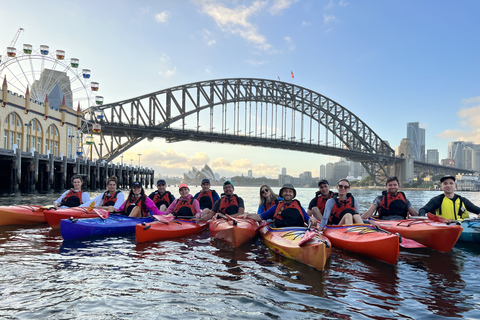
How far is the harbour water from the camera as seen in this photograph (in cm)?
386

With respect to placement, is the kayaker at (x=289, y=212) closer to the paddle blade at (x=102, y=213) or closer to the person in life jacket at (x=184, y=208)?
the person in life jacket at (x=184, y=208)

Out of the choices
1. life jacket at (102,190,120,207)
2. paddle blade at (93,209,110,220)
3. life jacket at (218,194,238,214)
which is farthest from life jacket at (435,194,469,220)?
life jacket at (102,190,120,207)

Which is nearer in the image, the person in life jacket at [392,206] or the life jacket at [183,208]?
the person in life jacket at [392,206]

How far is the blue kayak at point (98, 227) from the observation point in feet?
24.3

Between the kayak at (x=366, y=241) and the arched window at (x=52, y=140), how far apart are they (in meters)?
34.6

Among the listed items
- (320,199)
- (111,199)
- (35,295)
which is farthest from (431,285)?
(111,199)

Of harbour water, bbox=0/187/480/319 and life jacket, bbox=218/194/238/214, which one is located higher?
Answer: life jacket, bbox=218/194/238/214

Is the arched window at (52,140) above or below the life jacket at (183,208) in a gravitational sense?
above

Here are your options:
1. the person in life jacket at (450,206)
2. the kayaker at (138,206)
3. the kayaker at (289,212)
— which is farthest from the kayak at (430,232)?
the kayaker at (138,206)

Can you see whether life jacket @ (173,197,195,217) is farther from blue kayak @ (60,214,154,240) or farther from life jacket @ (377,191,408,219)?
life jacket @ (377,191,408,219)

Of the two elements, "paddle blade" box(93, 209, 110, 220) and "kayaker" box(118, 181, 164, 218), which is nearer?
"paddle blade" box(93, 209, 110, 220)

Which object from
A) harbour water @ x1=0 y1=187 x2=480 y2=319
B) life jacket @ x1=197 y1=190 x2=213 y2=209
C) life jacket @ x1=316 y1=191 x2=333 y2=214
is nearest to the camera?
harbour water @ x1=0 y1=187 x2=480 y2=319

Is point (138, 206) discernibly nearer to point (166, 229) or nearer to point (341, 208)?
point (166, 229)

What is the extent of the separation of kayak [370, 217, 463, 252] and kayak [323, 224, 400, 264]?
4.20ft
